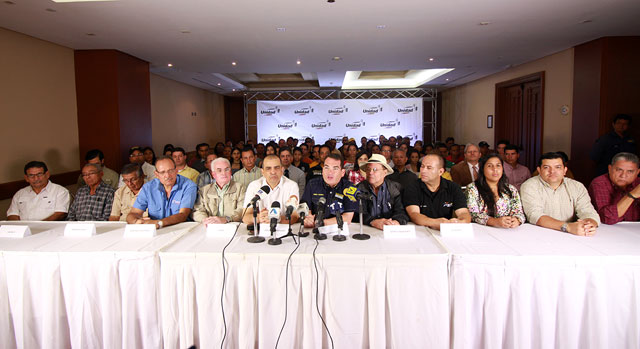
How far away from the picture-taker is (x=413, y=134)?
10664mm

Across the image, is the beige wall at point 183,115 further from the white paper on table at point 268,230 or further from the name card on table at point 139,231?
the white paper on table at point 268,230

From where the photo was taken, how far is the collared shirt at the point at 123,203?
10.7 ft

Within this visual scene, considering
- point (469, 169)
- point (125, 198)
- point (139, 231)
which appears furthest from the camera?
point (469, 169)

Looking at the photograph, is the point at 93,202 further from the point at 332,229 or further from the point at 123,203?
the point at 332,229

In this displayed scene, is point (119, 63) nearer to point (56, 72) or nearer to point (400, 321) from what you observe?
point (56, 72)

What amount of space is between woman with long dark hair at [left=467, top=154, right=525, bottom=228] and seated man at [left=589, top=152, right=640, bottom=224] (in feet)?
1.93

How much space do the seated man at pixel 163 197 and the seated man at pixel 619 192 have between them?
311cm

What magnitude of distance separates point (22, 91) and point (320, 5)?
12.0ft

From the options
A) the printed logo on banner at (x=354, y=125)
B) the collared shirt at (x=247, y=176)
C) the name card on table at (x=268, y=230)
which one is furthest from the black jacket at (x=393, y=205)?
the printed logo on banner at (x=354, y=125)

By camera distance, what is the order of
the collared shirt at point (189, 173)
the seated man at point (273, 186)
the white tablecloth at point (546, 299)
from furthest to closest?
1. the collared shirt at point (189, 173)
2. the seated man at point (273, 186)
3. the white tablecloth at point (546, 299)

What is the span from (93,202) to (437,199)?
9.93 ft

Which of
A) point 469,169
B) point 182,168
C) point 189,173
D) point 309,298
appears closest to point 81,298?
point 309,298

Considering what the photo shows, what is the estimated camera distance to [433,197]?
9.22 feet

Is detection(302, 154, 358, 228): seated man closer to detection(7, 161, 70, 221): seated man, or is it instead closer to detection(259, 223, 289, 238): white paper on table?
detection(259, 223, 289, 238): white paper on table
